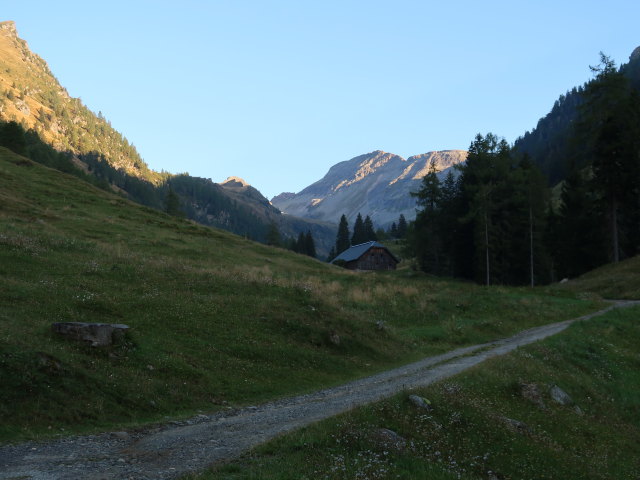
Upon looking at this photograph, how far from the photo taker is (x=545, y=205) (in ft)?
238

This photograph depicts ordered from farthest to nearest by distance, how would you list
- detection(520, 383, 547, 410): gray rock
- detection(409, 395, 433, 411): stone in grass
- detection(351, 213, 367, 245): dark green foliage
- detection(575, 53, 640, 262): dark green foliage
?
detection(351, 213, 367, 245): dark green foliage
detection(575, 53, 640, 262): dark green foliage
detection(520, 383, 547, 410): gray rock
detection(409, 395, 433, 411): stone in grass

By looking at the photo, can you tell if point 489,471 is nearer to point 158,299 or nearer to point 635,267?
point 158,299

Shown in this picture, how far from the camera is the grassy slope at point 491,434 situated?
9883 mm

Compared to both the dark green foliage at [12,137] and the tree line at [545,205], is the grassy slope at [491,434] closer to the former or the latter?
the tree line at [545,205]

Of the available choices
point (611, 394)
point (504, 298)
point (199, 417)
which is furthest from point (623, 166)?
point (199, 417)

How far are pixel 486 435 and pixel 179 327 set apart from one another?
13564 mm

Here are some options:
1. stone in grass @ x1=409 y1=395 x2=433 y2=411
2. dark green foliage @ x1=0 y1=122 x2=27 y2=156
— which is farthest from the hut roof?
stone in grass @ x1=409 y1=395 x2=433 y2=411

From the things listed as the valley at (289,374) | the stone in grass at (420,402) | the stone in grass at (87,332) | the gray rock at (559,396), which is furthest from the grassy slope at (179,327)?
the gray rock at (559,396)

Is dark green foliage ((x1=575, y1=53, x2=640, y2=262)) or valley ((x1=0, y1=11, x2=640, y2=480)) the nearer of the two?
valley ((x1=0, y1=11, x2=640, y2=480))

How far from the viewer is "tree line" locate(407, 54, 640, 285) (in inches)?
2185

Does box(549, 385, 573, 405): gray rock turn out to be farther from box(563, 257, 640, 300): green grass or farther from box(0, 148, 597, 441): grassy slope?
box(563, 257, 640, 300): green grass

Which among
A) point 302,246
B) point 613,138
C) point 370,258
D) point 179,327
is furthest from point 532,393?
point 302,246

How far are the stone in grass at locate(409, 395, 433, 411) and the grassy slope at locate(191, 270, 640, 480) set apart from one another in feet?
0.54

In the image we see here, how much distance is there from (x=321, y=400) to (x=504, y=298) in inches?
1208
